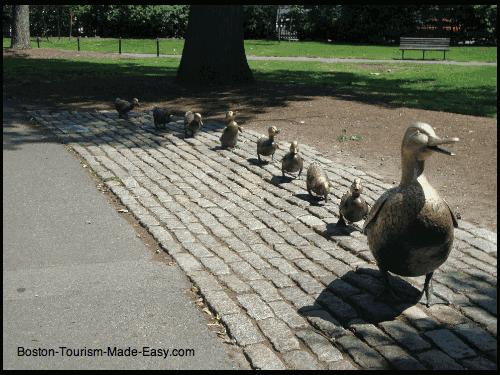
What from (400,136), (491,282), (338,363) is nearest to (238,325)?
(338,363)

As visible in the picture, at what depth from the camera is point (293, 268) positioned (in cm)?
520

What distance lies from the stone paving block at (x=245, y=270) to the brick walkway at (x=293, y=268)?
11 millimetres

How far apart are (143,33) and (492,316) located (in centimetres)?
3821

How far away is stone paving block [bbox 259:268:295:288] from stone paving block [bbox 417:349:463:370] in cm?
149

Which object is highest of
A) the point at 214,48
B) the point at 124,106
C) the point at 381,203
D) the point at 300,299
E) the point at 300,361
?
the point at 214,48

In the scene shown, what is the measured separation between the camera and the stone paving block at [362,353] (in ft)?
12.0

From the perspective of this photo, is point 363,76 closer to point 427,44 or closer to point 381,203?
point 427,44

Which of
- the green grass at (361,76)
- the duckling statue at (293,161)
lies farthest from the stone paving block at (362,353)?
the green grass at (361,76)

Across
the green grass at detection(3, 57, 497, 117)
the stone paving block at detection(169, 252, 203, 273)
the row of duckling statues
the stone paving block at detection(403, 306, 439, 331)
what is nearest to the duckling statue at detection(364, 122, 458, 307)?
the row of duckling statues

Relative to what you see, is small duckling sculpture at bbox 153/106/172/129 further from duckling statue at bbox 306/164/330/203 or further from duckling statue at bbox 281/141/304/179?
duckling statue at bbox 306/164/330/203

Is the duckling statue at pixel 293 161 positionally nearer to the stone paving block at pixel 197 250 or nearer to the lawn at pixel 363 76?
the stone paving block at pixel 197 250

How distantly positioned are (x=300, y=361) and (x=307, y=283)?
4.03ft

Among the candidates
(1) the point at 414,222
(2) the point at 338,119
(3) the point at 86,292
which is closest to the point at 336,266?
(1) the point at 414,222

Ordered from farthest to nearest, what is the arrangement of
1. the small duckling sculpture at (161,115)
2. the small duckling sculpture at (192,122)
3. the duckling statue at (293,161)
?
1. the small duckling sculpture at (161,115)
2. the small duckling sculpture at (192,122)
3. the duckling statue at (293,161)
